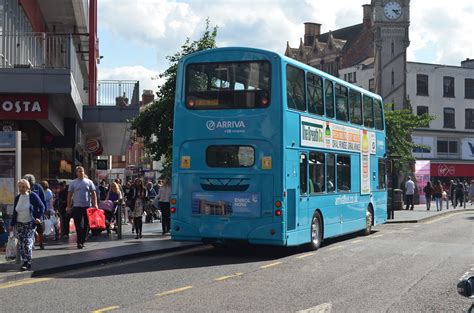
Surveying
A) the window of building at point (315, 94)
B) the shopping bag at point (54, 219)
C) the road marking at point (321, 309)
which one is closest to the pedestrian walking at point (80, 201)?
the shopping bag at point (54, 219)

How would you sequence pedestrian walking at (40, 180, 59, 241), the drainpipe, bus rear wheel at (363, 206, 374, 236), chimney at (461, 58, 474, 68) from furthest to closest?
1. chimney at (461, 58, 474, 68)
2. the drainpipe
3. bus rear wheel at (363, 206, 374, 236)
4. pedestrian walking at (40, 180, 59, 241)

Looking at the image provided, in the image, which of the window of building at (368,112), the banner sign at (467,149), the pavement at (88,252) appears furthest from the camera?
the banner sign at (467,149)

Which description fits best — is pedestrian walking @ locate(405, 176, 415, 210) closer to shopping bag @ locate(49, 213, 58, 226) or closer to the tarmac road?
the tarmac road

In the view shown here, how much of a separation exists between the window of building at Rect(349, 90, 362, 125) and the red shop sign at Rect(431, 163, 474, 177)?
48.0m

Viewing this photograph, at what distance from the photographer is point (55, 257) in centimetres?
1409

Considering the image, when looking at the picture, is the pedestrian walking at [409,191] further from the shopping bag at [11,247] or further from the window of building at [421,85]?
the window of building at [421,85]

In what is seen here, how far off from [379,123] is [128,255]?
1053 cm

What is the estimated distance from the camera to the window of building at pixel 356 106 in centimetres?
1891

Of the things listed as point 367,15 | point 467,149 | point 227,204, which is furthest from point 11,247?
point 367,15

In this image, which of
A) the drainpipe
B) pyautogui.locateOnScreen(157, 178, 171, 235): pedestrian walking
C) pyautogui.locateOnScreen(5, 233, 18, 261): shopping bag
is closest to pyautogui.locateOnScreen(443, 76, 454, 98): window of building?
the drainpipe

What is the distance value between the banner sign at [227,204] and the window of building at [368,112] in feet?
22.9

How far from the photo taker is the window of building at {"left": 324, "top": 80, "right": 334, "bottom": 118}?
16.8 metres

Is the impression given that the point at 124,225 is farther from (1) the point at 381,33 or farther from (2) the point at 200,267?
(1) the point at 381,33

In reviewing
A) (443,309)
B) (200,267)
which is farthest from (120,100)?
(443,309)
